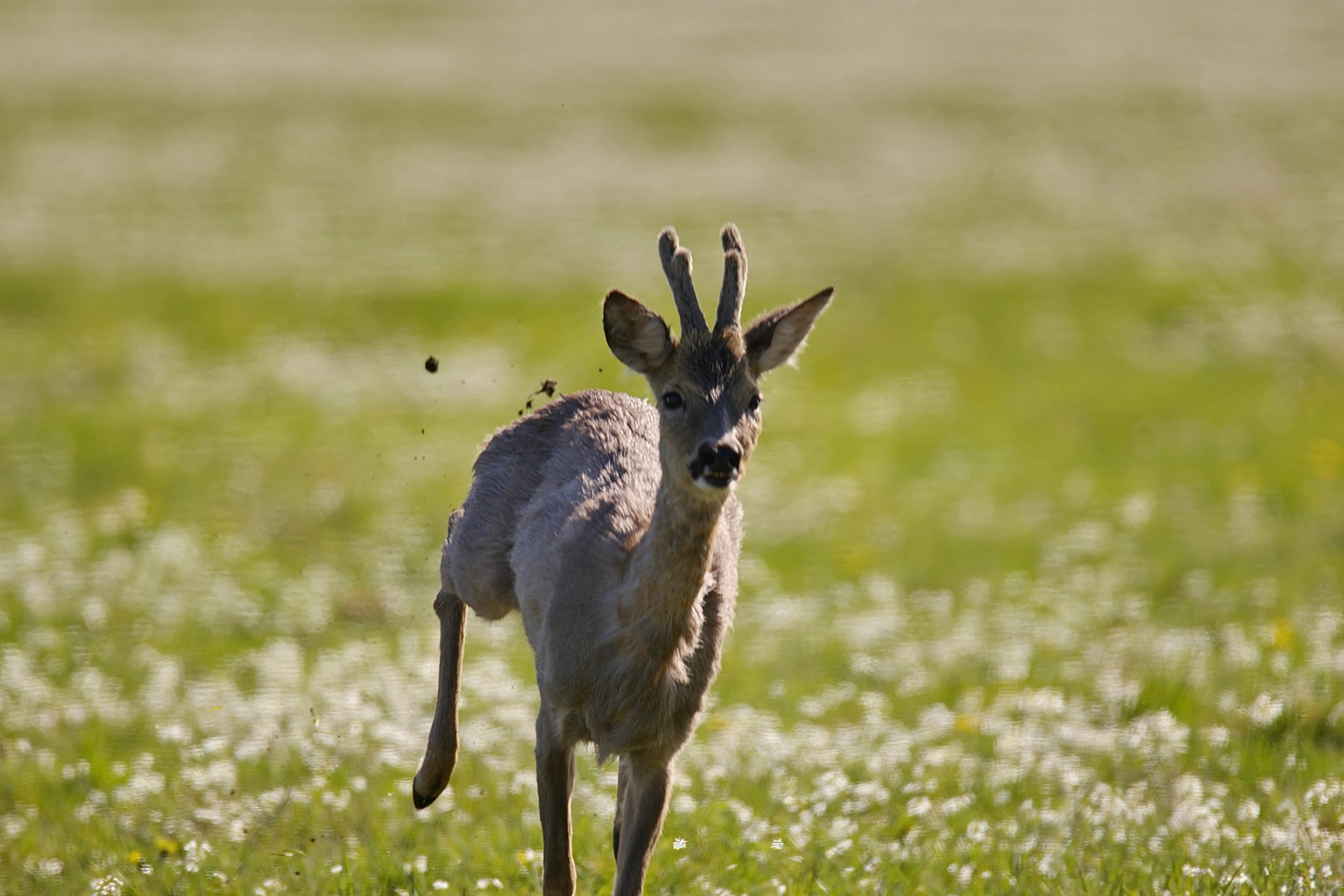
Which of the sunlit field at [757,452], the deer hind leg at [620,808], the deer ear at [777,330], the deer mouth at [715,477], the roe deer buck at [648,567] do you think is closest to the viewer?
the deer mouth at [715,477]

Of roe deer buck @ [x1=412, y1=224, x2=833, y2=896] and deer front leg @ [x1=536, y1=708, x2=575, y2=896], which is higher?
roe deer buck @ [x1=412, y1=224, x2=833, y2=896]

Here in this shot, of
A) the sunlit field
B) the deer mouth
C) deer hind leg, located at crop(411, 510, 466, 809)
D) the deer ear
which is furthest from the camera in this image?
the sunlit field

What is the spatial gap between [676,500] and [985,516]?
10831 mm

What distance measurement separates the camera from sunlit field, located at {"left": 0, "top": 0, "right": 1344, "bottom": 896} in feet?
26.2

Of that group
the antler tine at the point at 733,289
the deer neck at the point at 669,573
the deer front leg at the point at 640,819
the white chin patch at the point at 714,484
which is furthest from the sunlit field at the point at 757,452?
the antler tine at the point at 733,289

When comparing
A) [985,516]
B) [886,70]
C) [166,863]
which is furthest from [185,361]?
[886,70]

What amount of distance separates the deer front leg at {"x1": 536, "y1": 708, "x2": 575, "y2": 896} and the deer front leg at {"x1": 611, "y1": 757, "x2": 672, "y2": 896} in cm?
23

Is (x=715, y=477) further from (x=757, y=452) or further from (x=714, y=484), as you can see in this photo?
(x=757, y=452)

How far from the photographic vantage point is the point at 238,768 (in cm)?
866

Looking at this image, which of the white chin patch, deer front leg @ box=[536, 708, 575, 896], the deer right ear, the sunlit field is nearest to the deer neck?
the white chin patch

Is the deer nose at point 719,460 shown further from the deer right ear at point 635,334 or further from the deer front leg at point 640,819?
the deer front leg at point 640,819

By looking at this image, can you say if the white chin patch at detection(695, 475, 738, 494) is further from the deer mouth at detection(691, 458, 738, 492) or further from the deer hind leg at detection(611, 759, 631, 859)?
the deer hind leg at detection(611, 759, 631, 859)

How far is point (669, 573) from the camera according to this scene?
6125 millimetres

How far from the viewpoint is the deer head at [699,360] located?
19.4ft
